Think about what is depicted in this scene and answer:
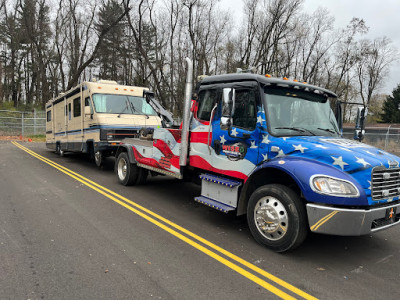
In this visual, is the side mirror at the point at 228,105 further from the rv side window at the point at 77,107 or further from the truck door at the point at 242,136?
the rv side window at the point at 77,107

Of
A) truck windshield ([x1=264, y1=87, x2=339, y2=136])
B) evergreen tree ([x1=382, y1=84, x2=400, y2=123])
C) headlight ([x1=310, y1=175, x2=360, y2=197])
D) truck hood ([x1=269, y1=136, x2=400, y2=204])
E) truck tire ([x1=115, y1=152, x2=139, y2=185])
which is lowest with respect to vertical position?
truck tire ([x1=115, y1=152, x2=139, y2=185])

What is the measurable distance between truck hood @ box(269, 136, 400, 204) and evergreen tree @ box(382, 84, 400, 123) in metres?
50.7

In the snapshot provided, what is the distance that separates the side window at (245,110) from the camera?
176 inches

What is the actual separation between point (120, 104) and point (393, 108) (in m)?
50.2

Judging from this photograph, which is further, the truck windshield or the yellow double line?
the truck windshield

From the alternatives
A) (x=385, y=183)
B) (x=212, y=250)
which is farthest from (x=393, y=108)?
(x=212, y=250)

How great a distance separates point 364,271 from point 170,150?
394 centimetres

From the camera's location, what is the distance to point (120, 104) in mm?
10250

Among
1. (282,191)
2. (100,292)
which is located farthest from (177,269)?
(282,191)

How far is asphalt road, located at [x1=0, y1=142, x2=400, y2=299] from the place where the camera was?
3.11m

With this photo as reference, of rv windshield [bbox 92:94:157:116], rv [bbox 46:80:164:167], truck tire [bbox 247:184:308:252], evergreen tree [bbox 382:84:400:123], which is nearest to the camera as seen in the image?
truck tire [bbox 247:184:308:252]

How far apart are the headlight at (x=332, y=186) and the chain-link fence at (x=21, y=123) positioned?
27.3m

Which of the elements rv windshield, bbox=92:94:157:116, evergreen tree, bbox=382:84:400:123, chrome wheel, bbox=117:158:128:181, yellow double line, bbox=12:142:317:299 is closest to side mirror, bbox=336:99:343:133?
yellow double line, bbox=12:142:317:299

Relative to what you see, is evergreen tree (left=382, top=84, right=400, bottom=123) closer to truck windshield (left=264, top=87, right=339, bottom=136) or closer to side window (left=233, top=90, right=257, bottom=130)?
truck windshield (left=264, top=87, right=339, bottom=136)
